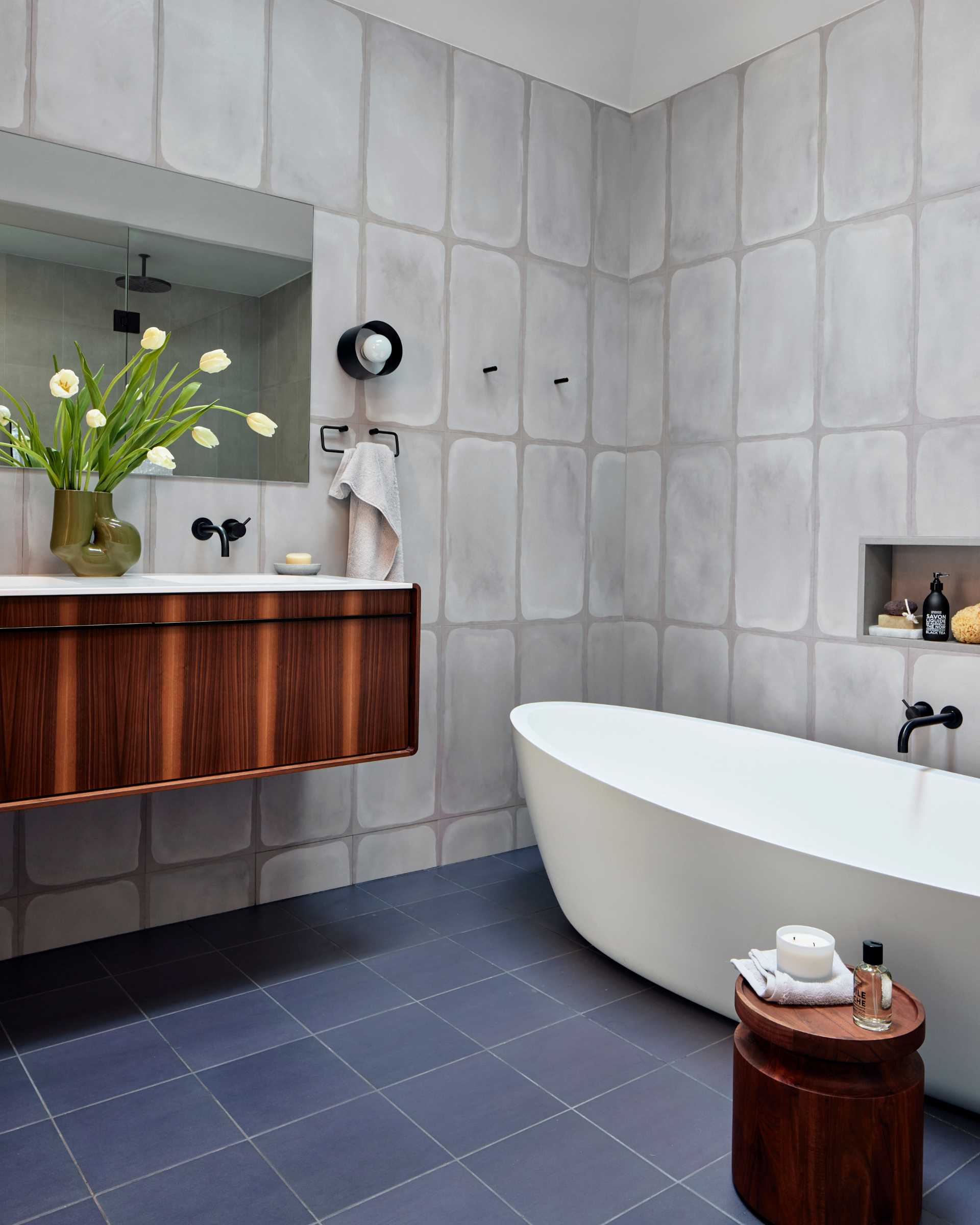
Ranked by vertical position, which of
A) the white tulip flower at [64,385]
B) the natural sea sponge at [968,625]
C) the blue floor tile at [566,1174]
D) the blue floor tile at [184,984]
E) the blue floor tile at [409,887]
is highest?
the white tulip flower at [64,385]

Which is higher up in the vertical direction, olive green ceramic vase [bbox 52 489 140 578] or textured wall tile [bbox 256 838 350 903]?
olive green ceramic vase [bbox 52 489 140 578]

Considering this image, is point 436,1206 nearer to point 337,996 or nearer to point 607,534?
point 337,996

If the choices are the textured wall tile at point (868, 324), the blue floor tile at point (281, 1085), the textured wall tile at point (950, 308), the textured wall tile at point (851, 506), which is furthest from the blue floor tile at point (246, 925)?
the textured wall tile at point (950, 308)

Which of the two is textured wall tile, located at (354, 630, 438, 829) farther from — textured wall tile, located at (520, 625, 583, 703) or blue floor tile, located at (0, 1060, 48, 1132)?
blue floor tile, located at (0, 1060, 48, 1132)

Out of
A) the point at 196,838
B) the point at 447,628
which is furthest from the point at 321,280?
the point at 196,838

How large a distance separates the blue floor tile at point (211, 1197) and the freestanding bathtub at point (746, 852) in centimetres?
98

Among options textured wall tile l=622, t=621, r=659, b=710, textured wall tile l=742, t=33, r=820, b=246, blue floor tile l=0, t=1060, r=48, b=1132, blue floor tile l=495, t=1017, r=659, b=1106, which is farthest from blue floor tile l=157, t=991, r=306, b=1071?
textured wall tile l=742, t=33, r=820, b=246

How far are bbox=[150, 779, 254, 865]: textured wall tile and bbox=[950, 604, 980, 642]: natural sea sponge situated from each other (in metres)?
2.01

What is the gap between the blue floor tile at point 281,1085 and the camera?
1.86m

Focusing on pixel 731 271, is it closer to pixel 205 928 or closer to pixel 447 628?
pixel 447 628

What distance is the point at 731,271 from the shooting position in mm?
3328

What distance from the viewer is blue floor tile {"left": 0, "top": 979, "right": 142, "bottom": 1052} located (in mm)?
2146

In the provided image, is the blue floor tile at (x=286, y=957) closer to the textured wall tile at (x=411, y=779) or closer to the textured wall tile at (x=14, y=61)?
the textured wall tile at (x=411, y=779)

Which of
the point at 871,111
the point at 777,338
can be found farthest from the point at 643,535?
the point at 871,111
